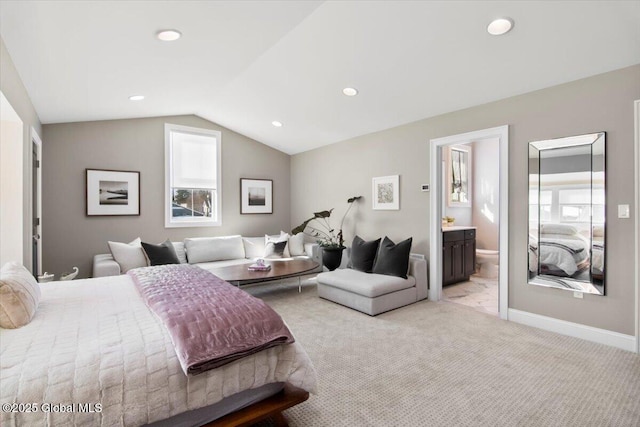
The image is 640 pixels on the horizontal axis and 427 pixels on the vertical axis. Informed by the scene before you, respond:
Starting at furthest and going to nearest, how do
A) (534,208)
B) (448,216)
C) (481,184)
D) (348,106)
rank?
1. (481,184)
2. (448,216)
3. (348,106)
4. (534,208)

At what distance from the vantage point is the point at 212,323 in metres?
1.67

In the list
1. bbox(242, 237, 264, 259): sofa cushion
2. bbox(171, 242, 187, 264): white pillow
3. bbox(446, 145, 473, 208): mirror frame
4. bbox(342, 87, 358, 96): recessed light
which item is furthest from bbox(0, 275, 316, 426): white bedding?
bbox(446, 145, 473, 208): mirror frame

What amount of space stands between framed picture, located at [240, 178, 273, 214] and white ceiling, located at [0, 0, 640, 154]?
216cm

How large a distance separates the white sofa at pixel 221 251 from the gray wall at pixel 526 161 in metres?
1.89

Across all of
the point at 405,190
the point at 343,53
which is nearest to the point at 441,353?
the point at 405,190

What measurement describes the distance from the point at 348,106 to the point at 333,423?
3661 millimetres

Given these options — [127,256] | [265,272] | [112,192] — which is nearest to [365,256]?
[265,272]

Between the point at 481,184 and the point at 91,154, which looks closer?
the point at 91,154

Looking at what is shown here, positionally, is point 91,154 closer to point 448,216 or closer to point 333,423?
point 333,423

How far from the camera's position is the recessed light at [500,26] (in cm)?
250

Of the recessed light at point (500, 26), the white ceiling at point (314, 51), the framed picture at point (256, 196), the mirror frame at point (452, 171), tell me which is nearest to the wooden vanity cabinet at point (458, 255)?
the mirror frame at point (452, 171)

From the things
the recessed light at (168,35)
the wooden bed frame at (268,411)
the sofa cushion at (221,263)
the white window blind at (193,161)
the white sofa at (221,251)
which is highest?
the recessed light at (168,35)

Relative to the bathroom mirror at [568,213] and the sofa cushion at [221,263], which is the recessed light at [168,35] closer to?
the sofa cushion at [221,263]

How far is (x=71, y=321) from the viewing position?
180 cm
